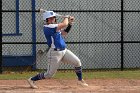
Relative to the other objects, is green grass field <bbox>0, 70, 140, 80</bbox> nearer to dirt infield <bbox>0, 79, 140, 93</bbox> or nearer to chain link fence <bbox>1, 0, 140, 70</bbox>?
dirt infield <bbox>0, 79, 140, 93</bbox>

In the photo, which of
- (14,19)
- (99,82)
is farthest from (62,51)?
(14,19)

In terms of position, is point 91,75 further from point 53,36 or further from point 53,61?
point 53,36

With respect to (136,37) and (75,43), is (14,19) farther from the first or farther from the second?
(136,37)

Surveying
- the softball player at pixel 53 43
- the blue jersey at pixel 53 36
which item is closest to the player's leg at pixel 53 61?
the softball player at pixel 53 43

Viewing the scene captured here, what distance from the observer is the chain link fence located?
14.6m

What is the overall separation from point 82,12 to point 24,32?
6.24 feet

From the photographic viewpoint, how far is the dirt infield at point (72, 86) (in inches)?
399

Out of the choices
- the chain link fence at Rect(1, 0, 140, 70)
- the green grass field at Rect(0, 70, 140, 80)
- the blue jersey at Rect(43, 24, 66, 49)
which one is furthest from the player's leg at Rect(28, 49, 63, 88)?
the chain link fence at Rect(1, 0, 140, 70)

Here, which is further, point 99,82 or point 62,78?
point 62,78

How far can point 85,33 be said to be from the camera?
14945mm

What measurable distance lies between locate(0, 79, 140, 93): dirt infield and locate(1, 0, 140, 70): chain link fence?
274 cm

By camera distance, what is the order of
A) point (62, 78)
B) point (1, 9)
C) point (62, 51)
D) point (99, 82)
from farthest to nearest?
point (1, 9) → point (62, 78) → point (99, 82) → point (62, 51)

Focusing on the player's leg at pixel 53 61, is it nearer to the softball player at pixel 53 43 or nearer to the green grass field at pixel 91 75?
the softball player at pixel 53 43

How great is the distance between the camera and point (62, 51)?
33.8 ft
